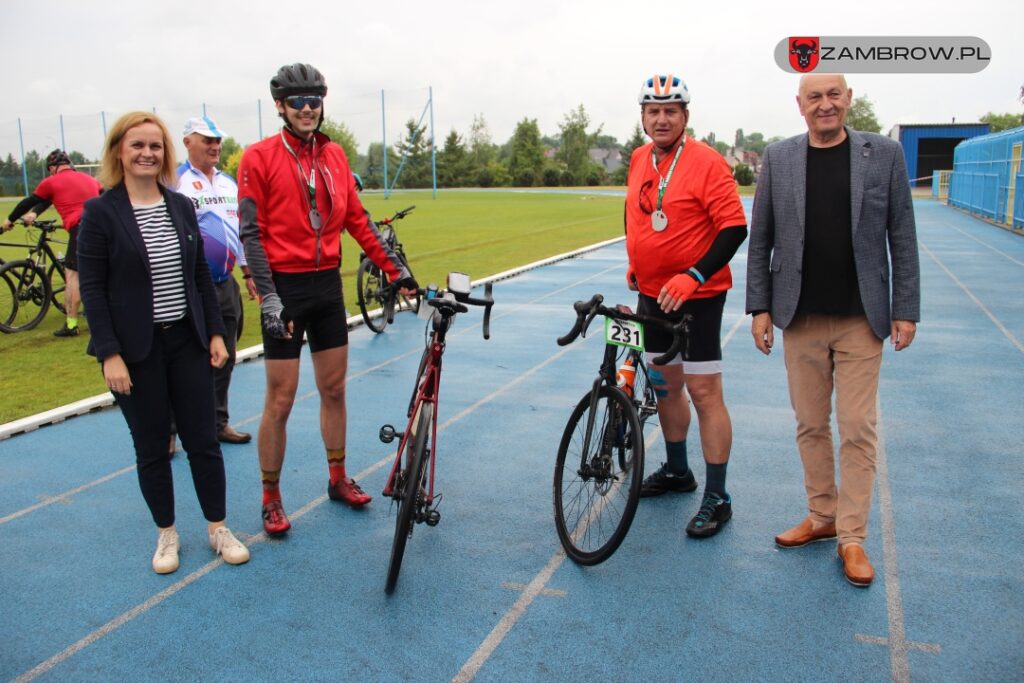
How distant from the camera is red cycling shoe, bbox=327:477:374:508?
4363 mm

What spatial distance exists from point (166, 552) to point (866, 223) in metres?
3.20

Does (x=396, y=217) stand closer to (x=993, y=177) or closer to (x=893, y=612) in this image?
(x=893, y=612)

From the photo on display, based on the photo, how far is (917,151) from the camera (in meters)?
59.6

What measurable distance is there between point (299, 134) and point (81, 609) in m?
2.14

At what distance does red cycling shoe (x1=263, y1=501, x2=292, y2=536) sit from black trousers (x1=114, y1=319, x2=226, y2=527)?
27 centimetres

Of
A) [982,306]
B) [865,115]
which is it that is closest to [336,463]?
[982,306]

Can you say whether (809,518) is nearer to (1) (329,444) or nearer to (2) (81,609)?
(1) (329,444)

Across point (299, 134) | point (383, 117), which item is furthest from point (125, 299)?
point (383, 117)

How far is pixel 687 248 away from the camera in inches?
155

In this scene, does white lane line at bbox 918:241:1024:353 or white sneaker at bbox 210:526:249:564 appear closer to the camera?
white sneaker at bbox 210:526:249:564

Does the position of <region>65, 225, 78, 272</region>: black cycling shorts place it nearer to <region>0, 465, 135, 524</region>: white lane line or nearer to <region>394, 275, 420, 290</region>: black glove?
<region>0, 465, 135, 524</region>: white lane line

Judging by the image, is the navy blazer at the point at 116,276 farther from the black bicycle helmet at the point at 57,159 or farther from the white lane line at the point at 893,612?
the black bicycle helmet at the point at 57,159

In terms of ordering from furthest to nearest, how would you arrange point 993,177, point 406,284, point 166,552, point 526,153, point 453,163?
point 526,153, point 453,163, point 993,177, point 406,284, point 166,552

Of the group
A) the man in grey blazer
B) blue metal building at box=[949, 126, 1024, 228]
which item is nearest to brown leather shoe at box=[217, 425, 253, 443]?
the man in grey blazer
